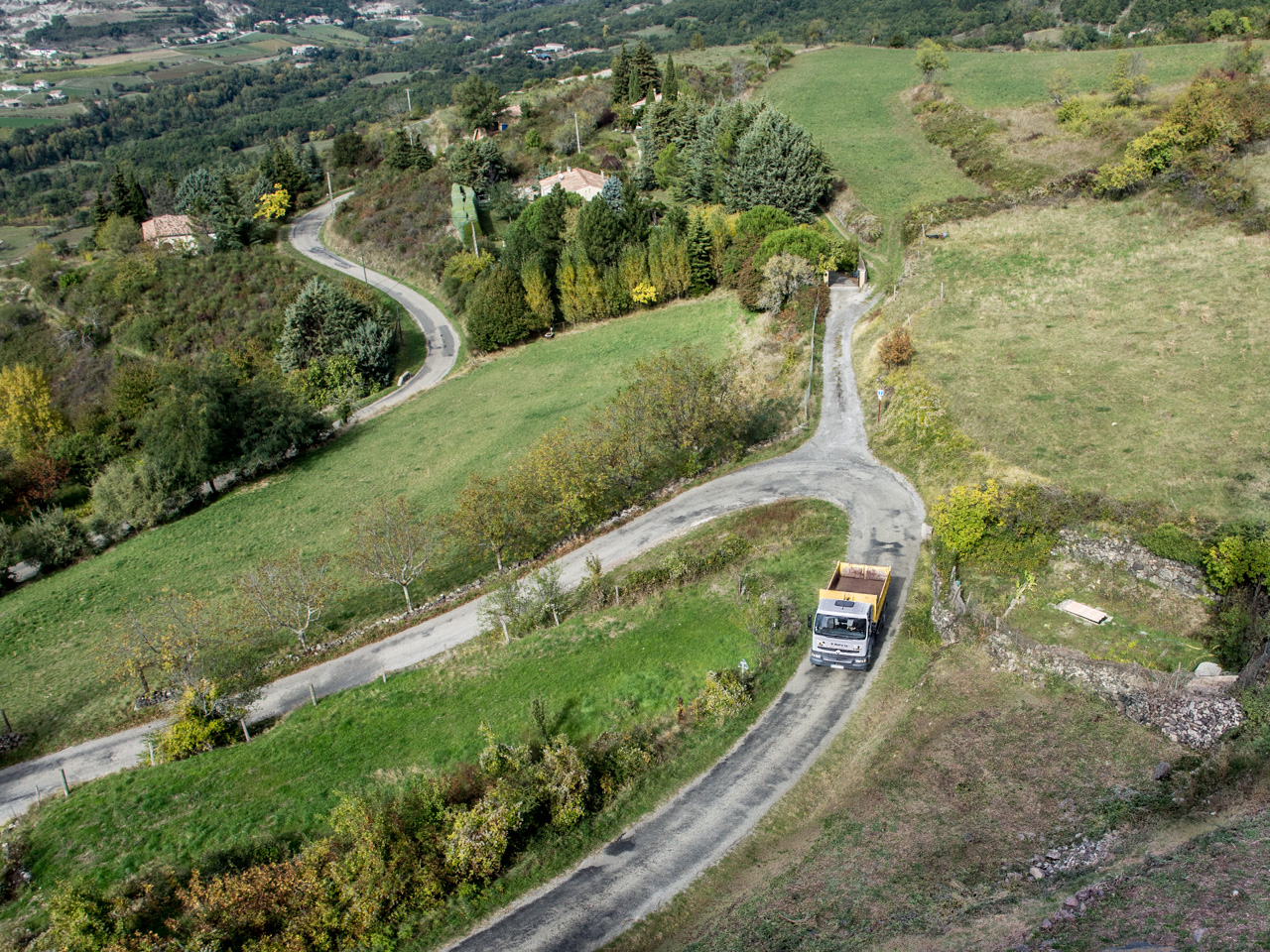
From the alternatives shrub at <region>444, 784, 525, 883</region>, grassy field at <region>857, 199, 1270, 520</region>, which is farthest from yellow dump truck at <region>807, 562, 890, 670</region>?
grassy field at <region>857, 199, 1270, 520</region>

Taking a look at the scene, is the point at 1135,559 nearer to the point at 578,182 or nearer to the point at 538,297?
the point at 538,297

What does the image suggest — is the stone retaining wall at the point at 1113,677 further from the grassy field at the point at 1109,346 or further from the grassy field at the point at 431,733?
the grassy field at the point at 1109,346

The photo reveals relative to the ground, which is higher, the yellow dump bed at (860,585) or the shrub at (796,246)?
the shrub at (796,246)

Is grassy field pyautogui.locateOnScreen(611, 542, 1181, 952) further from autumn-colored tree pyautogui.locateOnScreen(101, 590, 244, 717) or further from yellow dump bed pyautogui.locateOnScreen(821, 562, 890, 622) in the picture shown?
autumn-colored tree pyautogui.locateOnScreen(101, 590, 244, 717)

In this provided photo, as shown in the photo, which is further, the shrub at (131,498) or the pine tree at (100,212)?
the pine tree at (100,212)

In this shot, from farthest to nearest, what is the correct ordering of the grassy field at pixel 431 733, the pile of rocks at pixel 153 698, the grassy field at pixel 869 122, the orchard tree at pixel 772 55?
1. the orchard tree at pixel 772 55
2. the grassy field at pixel 869 122
3. the pile of rocks at pixel 153 698
4. the grassy field at pixel 431 733

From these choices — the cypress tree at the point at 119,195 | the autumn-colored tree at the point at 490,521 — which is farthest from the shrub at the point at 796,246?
the cypress tree at the point at 119,195
